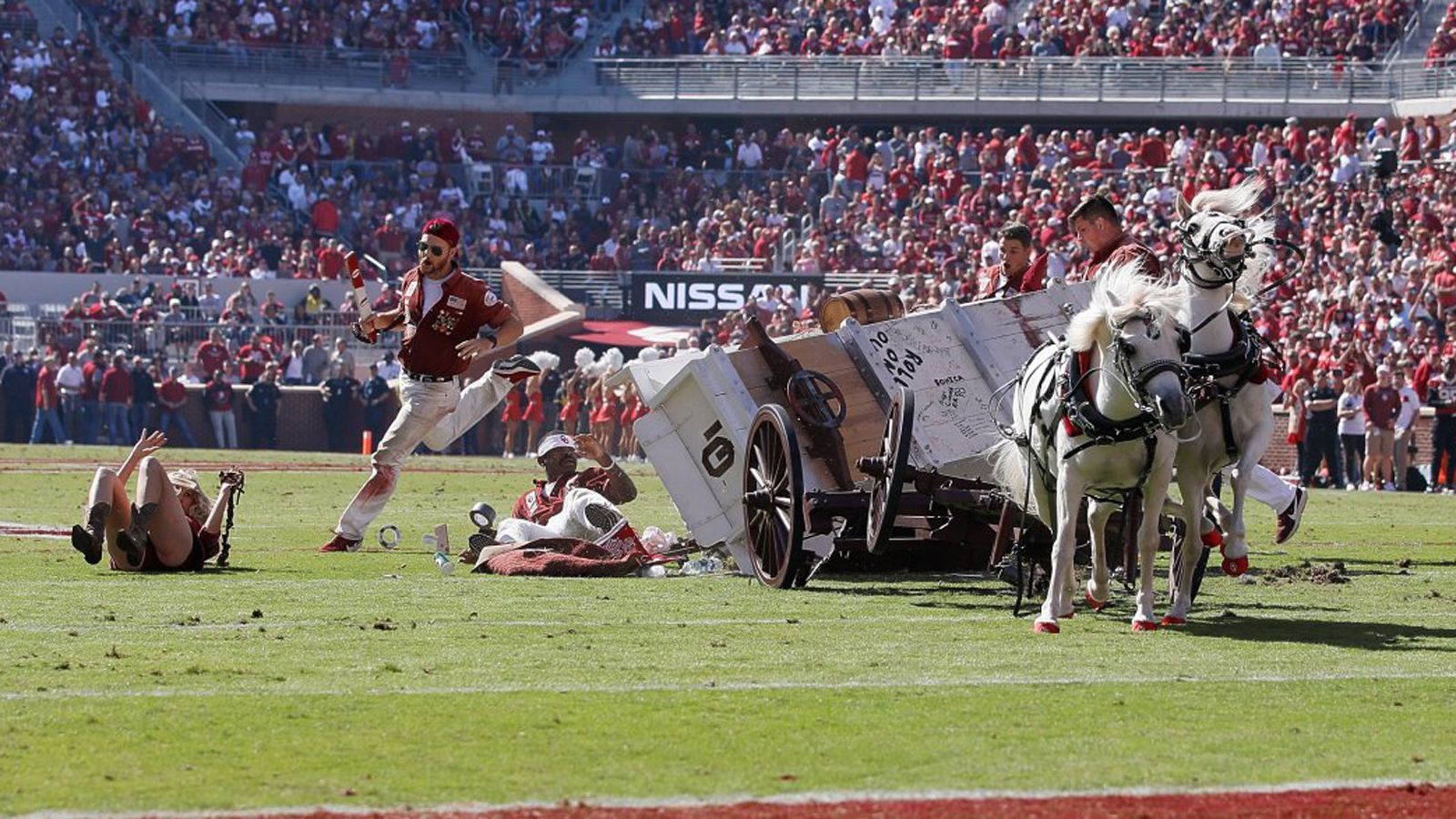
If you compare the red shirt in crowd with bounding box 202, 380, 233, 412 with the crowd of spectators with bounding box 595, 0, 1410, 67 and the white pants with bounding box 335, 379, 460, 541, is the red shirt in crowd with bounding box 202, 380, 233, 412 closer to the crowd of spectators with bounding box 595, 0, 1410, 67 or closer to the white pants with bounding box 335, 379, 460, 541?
the crowd of spectators with bounding box 595, 0, 1410, 67

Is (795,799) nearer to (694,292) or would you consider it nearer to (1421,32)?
(694,292)

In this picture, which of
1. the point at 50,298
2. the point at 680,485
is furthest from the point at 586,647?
the point at 50,298

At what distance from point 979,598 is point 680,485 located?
6.62 feet

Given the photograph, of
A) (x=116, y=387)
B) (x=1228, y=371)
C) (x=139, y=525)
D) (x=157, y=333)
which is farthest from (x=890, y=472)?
(x=157, y=333)

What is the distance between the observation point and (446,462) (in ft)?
104

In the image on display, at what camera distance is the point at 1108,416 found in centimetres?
1000

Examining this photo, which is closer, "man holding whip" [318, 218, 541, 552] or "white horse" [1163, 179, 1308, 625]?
"white horse" [1163, 179, 1308, 625]

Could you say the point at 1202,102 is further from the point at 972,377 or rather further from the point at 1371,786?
the point at 1371,786

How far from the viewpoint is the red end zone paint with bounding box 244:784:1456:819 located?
6270 millimetres

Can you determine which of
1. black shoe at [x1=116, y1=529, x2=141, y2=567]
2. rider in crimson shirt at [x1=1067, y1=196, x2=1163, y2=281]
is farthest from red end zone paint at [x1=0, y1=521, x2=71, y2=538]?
rider in crimson shirt at [x1=1067, y1=196, x2=1163, y2=281]

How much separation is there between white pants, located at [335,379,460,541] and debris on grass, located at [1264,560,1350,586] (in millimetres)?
5432

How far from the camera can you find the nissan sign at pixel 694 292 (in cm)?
4091

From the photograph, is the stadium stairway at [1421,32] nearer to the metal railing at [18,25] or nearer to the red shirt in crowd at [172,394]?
the red shirt in crowd at [172,394]

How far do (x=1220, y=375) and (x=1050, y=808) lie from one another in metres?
4.88
